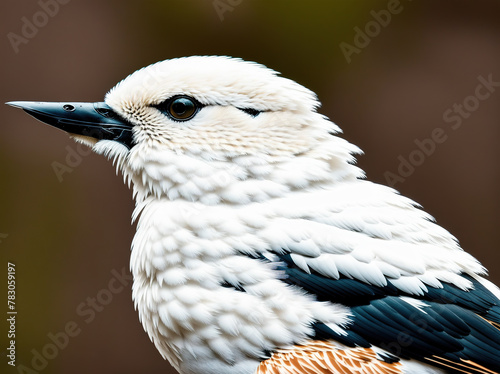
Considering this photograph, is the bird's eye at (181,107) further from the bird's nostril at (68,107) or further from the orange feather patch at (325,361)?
the orange feather patch at (325,361)

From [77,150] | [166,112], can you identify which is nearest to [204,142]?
[166,112]

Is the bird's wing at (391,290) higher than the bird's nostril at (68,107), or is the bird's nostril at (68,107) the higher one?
the bird's wing at (391,290)

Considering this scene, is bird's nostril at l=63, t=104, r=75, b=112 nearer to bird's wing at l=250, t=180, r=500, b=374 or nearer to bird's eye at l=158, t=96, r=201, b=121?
bird's eye at l=158, t=96, r=201, b=121

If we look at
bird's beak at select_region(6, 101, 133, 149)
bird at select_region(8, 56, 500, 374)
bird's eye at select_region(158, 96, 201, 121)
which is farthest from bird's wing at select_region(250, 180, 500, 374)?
bird's beak at select_region(6, 101, 133, 149)

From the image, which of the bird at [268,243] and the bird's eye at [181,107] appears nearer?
the bird at [268,243]

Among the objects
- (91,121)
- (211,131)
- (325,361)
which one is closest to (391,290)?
(325,361)

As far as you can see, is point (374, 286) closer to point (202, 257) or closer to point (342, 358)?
point (342, 358)

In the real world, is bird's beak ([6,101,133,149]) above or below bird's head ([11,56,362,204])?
below

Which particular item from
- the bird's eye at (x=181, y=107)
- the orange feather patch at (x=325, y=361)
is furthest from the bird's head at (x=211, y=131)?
the orange feather patch at (x=325, y=361)
